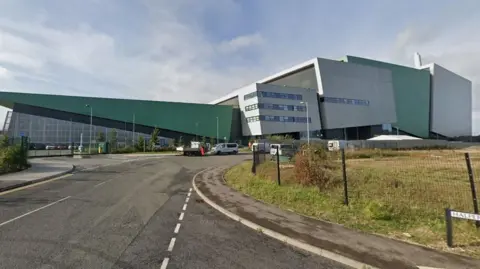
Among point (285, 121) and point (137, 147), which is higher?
point (285, 121)

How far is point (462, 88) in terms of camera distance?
126 metres

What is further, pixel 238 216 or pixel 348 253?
pixel 238 216

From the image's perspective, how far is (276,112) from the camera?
274 feet

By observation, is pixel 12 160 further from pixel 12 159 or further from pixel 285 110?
pixel 285 110

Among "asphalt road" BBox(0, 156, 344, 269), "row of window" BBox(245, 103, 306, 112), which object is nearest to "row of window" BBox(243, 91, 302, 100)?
"row of window" BBox(245, 103, 306, 112)

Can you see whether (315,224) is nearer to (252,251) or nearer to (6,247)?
(252,251)

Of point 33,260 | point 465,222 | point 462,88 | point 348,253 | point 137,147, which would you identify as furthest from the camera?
point 462,88

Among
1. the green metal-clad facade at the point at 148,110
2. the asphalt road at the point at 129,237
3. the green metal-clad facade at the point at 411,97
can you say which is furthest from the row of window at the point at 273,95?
the asphalt road at the point at 129,237

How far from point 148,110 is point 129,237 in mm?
83378

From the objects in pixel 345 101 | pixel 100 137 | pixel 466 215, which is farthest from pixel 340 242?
pixel 345 101

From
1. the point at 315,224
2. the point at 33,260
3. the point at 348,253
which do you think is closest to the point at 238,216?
the point at 315,224

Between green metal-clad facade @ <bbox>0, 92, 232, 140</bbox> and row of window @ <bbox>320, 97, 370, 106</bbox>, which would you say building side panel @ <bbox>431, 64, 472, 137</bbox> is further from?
green metal-clad facade @ <bbox>0, 92, 232, 140</bbox>

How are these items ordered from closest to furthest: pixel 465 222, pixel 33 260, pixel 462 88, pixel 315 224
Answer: pixel 33 260 < pixel 465 222 < pixel 315 224 < pixel 462 88

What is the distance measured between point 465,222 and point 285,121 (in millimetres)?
77948
